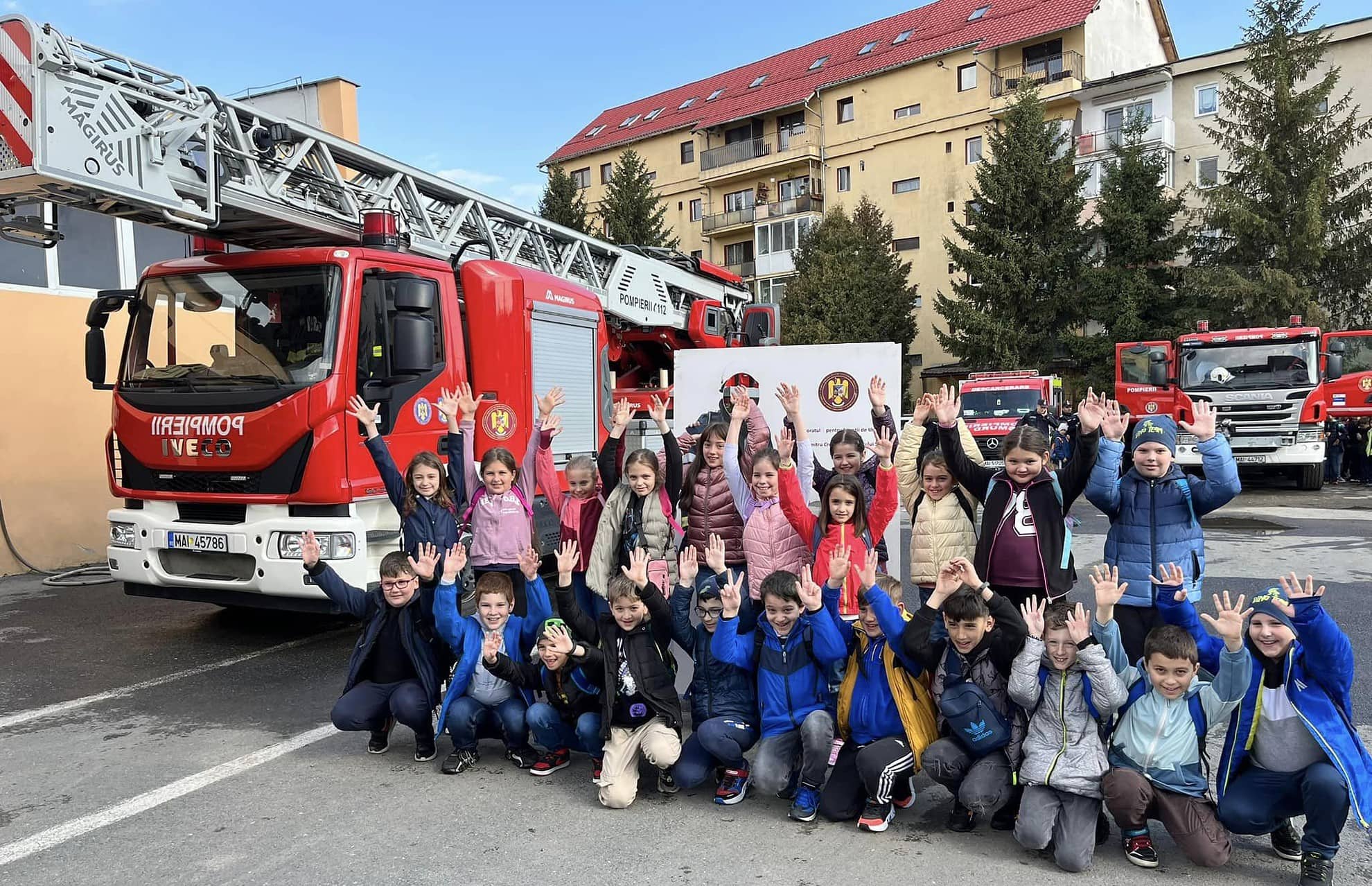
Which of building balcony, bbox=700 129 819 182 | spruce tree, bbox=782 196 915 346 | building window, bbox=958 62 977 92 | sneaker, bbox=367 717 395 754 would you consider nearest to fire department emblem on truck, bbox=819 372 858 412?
sneaker, bbox=367 717 395 754

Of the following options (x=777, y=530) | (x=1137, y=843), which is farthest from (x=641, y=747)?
(x=1137, y=843)

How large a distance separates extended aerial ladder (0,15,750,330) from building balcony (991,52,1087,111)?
3039cm

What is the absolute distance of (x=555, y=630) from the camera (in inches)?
171

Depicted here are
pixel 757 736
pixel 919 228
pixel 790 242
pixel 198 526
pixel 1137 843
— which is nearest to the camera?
pixel 1137 843

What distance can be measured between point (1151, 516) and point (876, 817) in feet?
6.28

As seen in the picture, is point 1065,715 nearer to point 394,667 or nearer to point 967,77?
point 394,667

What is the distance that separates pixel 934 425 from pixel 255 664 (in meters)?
4.58

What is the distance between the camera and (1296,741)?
343 cm

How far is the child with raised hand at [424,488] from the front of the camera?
5.68m

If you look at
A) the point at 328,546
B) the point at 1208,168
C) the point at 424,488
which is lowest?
the point at 328,546

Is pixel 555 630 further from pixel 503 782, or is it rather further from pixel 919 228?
pixel 919 228

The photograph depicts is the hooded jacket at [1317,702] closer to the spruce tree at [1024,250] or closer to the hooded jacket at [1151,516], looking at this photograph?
the hooded jacket at [1151,516]

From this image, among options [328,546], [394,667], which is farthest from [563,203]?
[394,667]

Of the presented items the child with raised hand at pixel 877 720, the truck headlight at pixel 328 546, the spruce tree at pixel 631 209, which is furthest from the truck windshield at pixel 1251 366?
the spruce tree at pixel 631 209
